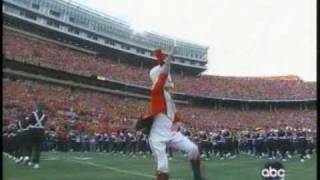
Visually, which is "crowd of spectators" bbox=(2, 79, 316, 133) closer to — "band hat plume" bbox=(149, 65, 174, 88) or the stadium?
the stadium

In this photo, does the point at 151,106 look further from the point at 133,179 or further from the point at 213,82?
the point at 213,82

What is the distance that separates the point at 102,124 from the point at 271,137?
→ 255cm

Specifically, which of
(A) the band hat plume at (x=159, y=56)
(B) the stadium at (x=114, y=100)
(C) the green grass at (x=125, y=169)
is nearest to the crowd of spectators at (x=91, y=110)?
(B) the stadium at (x=114, y=100)

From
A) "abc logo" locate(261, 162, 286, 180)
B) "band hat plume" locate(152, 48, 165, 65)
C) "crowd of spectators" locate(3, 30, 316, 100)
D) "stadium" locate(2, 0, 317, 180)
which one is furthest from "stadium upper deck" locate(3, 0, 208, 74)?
"abc logo" locate(261, 162, 286, 180)

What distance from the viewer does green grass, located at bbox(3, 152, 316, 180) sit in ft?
24.9

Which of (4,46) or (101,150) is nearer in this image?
(4,46)

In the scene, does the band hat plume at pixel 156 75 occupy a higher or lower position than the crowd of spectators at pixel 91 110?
higher

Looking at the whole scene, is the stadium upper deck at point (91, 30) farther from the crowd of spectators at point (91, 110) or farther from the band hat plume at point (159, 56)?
the crowd of spectators at point (91, 110)

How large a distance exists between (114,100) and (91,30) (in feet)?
3.29

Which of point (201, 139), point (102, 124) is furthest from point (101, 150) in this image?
point (201, 139)

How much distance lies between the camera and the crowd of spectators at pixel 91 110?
7817 millimetres

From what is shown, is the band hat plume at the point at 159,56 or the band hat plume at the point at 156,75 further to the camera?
the band hat plume at the point at 159,56

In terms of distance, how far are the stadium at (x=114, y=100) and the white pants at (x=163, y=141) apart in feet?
1.21

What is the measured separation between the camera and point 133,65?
8406 millimetres
